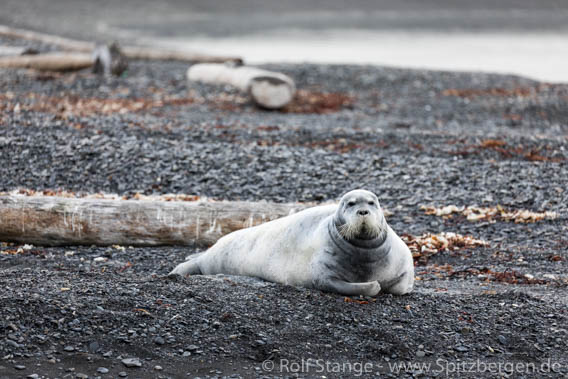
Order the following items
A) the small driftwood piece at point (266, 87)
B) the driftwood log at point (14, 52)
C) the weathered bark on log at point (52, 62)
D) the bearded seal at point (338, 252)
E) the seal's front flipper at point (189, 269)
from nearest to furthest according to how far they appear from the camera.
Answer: the bearded seal at point (338, 252) < the seal's front flipper at point (189, 269) < the small driftwood piece at point (266, 87) < the weathered bark on log at point (52, 62) < the driftwood log at point (14, 52)

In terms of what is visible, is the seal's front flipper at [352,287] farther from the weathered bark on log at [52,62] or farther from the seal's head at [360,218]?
the weathered bark on log at [52,62]

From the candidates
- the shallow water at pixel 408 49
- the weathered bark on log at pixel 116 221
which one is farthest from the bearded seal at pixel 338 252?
the shallow water at pixel 408 49

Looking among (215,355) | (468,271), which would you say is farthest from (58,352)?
(468,271)

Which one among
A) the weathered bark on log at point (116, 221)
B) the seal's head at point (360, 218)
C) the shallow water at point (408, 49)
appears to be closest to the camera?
the seal's head at point (360, 218)

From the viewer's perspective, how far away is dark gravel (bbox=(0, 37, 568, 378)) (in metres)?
5.57

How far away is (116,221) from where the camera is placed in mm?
8945

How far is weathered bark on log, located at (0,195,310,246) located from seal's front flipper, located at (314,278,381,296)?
2.60 metres

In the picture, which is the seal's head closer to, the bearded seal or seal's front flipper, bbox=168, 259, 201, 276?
the bearded seal

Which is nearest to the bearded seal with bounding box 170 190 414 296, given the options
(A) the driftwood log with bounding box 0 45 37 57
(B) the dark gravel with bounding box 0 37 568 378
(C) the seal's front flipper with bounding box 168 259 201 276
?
(B) the dark gravel with bounding box 0 37 568 378

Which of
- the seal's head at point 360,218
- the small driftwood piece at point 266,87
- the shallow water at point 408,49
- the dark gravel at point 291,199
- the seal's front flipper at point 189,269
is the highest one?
the shallow water at point 408,49

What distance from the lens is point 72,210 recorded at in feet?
29.1

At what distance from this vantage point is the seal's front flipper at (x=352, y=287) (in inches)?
255

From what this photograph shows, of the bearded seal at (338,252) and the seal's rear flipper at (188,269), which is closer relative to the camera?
the bearded seal at (338,252)

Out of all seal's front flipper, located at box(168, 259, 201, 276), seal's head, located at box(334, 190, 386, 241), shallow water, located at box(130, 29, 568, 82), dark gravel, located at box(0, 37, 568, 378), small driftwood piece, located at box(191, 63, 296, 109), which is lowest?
seal's front flipper, located at box(168, 259, 201, 276)
